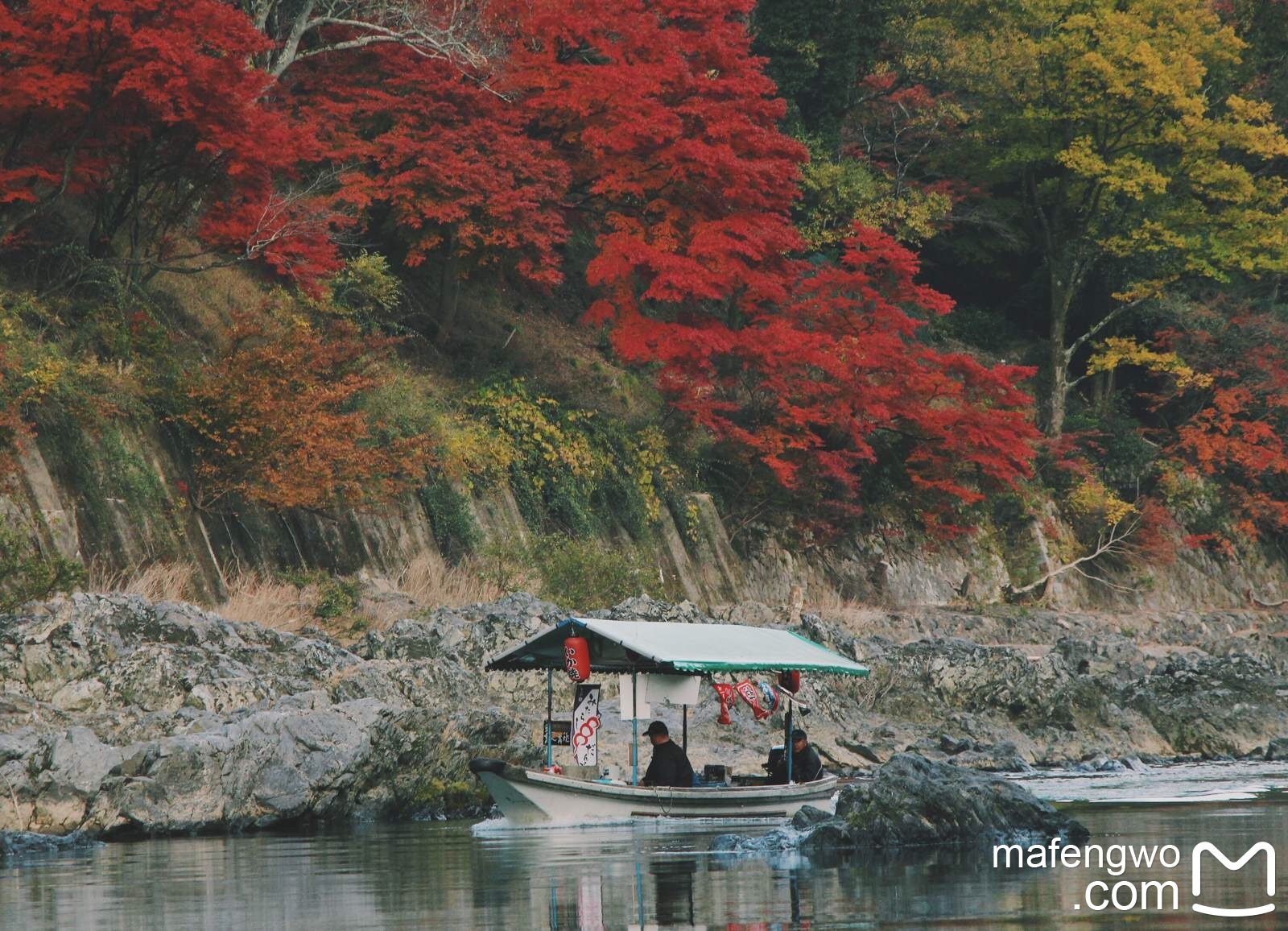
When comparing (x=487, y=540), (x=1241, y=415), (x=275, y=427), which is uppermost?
(x=1241, y=415)

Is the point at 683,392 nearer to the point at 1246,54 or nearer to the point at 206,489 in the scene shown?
the point at 206,489

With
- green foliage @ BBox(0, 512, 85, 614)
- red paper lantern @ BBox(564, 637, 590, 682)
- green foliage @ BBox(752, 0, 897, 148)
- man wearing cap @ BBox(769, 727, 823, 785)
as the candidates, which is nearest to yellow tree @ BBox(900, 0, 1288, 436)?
green foliage @ BBox(752, 0, 897, 148)

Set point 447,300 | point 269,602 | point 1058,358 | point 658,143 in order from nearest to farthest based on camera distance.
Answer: point 269,602 → point 658,143 → point 447,300 → point 1058,358

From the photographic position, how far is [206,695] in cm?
1998

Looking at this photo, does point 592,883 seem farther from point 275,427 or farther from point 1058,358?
point 1058,358

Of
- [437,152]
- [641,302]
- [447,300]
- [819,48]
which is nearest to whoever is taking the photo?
[437,152]

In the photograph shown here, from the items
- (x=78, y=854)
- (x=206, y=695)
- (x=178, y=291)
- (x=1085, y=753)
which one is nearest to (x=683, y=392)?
(x=178, y=291)

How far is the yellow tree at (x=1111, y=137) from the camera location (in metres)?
42.8

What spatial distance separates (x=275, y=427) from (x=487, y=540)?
568 cm

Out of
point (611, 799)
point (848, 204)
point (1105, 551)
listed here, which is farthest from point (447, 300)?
point (611, 799)

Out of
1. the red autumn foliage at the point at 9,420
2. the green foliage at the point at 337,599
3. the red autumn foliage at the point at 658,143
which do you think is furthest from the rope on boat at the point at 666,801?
the red autumn foliage at the point at 658,143

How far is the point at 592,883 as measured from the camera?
42.1ft

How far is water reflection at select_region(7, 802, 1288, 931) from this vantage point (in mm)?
10969

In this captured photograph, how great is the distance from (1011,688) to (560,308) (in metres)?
16.4
